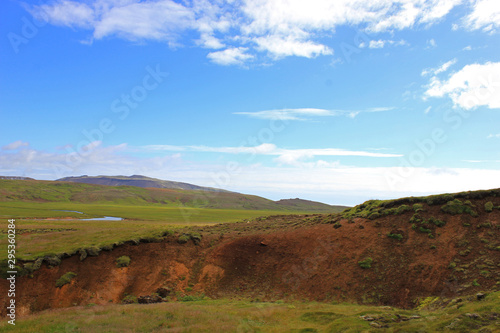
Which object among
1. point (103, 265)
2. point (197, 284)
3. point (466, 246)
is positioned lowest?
point (197, 284)

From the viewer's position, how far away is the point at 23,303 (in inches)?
875

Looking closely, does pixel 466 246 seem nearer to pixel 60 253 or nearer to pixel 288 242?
pixel 288 242

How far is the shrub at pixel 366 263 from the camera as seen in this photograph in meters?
25.6

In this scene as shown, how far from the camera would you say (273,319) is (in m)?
18.0

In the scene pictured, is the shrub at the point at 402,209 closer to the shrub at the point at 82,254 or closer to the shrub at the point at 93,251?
the shrub at the point at 93,251

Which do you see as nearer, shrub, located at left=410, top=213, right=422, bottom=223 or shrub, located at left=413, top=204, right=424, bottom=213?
shrub, located at left=410, top=213, right=422, bottom=223

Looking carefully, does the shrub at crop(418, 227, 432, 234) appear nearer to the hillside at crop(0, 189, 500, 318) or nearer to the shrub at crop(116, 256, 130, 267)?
the hillside at crop(0, 189, 500, 318)

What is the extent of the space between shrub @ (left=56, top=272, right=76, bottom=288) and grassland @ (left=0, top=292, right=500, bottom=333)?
5.16 metres

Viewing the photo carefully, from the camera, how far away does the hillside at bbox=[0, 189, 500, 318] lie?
73.4 feet

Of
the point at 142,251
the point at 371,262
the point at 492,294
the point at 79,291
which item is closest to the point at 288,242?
the point at 371,262

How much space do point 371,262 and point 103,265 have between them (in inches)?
979

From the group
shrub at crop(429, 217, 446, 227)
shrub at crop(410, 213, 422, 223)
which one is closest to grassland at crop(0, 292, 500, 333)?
shrub at crop(429, 217, 446, 227)

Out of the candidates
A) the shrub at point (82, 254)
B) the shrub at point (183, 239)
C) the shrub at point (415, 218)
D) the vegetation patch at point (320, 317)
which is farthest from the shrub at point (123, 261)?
the shrub at point (415, 218)

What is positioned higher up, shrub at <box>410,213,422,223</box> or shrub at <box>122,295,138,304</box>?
shrub at <box>410,213,422,223</box>
